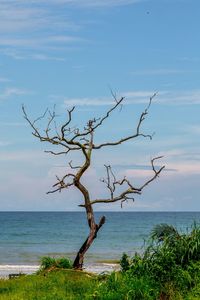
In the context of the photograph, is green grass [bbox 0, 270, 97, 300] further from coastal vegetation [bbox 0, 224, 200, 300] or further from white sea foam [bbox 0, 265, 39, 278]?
white sea foam [bbox 0, 265, 39, 278]

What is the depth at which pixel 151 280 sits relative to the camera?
1812cm

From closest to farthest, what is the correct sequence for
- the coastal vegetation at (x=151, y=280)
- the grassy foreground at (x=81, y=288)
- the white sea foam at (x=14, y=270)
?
1. the grassy foreground at (x=81, y=288)
2. the coastal vegetation at (x=151, y=280)
3. the white sea foam at (x=14, y=270)

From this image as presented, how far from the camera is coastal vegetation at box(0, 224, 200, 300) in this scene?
17297mm

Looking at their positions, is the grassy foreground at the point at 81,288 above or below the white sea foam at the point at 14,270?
below

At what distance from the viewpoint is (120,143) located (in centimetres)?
2661

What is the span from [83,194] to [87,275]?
12.7 ft

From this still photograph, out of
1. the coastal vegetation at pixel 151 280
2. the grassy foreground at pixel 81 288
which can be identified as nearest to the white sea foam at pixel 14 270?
the grassy foreground at pixel 81 288

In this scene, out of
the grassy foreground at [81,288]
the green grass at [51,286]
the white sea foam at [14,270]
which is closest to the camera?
the grassy foreground at [81,288]

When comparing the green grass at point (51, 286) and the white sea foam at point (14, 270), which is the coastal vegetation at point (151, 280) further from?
the white sea foam at point (14, 270)

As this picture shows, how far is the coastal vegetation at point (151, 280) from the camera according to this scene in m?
17.3

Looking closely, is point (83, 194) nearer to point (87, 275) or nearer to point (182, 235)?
point (87, 275)

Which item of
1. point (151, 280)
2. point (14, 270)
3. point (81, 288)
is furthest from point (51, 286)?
point (14, 270)

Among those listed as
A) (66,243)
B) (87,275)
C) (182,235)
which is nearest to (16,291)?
(87,275)

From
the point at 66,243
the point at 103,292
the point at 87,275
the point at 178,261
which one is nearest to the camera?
the point at 103,292
